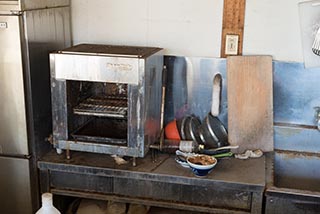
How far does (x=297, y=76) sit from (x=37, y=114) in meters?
1.33

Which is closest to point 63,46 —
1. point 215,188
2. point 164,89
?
point 164,89

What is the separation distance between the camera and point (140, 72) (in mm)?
1843

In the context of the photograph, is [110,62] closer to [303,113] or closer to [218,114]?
[218,114]

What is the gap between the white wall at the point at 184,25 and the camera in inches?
85.0

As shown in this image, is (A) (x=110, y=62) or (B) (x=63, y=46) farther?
(B) (x=63, y=46)

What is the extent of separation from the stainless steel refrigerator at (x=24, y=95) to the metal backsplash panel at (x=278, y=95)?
66 cm

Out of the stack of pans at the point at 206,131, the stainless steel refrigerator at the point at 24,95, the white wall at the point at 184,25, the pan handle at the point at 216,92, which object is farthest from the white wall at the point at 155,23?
the stack of pans at the point at 206,131

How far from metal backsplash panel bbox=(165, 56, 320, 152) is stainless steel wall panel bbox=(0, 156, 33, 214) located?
0.82 m

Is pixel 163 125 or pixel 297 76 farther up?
pixel 297 76

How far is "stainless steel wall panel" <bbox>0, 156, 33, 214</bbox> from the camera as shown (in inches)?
80.0

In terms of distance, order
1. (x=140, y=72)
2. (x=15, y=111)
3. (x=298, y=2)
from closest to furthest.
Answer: (x=140, y=72) < (x=15, y=111) < (x=298, y=2)

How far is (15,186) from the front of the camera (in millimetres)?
2066

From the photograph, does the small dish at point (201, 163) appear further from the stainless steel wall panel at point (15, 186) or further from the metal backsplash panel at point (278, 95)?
the stainless steel wall panel at point (15, 186)

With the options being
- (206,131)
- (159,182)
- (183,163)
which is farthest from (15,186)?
(206,131)
